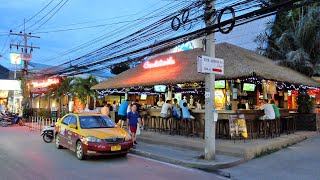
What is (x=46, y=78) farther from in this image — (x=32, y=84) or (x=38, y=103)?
(x=38, y=103)

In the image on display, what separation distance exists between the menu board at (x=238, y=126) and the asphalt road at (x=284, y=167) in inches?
66.8

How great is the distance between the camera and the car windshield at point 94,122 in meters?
11.8

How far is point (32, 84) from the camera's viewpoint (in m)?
35.9

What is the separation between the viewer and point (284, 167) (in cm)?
996

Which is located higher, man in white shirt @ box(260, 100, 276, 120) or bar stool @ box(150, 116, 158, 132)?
man in white shirt @ box(260, 100, 276, 120)

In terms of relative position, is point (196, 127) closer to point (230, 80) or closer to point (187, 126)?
point (187, 126)

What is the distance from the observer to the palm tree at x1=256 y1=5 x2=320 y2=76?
2097 centimetres

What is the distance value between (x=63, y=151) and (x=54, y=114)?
570 inches

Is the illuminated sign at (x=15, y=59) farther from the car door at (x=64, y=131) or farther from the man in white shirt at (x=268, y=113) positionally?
the man in white shirt at (x=268, y=113)

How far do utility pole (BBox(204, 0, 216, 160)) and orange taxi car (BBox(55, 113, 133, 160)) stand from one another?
2721mm

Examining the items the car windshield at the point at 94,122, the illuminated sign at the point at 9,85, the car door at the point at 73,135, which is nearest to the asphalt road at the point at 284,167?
the car windshield at the point at 94,122

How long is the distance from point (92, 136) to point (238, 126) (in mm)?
6283

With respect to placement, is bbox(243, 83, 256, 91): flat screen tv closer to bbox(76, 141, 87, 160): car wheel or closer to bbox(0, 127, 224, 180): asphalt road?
bbox(0, 127, 224, 180): asphalt road

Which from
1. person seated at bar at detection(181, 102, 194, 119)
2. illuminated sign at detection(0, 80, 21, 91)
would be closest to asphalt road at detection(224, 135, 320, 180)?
person seated at bar at detection(181, 102, 194, 119)
